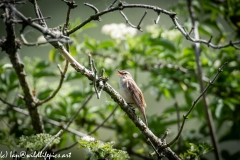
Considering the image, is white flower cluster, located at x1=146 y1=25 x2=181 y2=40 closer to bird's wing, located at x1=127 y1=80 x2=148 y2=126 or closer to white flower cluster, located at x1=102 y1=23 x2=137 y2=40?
white flower cluster, located at x1=102 y1=23 x2=137 y2=40

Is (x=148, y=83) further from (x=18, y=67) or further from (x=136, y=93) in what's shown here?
(x=18, y=67)

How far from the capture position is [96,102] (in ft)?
17.1

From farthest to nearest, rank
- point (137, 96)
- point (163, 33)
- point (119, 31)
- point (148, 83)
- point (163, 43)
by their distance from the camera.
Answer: point (163, 33) < point (148, 83) < point (119, 31) < point (163, 43) < point (137, 96)

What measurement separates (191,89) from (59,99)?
66.9 inches

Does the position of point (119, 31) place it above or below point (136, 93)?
above

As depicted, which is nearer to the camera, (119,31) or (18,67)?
(18,67)

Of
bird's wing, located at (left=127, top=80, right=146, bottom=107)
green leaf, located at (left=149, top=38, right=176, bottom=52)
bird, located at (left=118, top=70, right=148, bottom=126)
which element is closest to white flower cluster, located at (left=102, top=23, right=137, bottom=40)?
green leaf, located at (left=149, top=38, right=176, bottom=52)

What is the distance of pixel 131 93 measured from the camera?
11.5 feet

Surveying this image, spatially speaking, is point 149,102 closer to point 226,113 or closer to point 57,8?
point 226,113

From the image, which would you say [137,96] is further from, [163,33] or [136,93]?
[163,33]

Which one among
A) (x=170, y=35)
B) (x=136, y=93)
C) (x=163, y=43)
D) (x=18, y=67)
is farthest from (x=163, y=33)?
(x=18, y=67)

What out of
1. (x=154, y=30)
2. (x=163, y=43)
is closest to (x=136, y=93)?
(x=163, y=43)

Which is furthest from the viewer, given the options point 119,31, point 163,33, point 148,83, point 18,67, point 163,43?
point 163,33

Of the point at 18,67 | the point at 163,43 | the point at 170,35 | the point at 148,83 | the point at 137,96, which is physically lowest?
the point at 18,67
